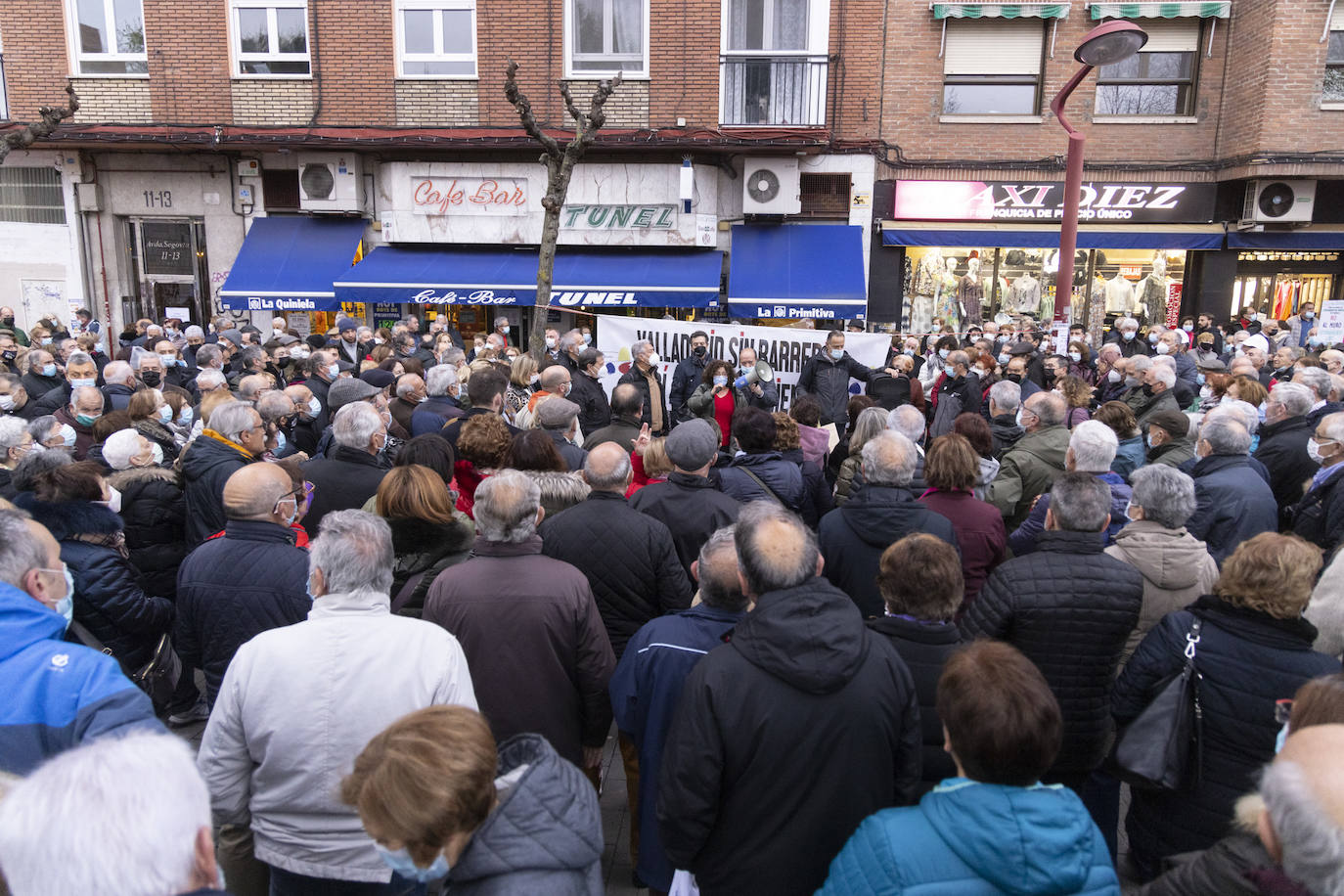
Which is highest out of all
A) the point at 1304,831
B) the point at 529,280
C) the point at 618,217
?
the point at 618,217

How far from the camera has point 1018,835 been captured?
5.72 ft

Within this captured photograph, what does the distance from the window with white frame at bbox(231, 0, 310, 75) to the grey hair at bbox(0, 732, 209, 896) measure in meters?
16.0

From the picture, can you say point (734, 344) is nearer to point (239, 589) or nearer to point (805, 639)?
point (239, 589)

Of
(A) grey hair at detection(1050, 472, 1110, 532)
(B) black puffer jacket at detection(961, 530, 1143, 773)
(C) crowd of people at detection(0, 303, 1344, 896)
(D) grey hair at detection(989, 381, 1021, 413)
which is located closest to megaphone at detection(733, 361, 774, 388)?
(D) grey hair at detection(989, 381, 1021, 413)

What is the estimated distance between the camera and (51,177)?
15.0 metres

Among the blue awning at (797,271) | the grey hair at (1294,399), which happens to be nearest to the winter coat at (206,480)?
the grey hair at (1294,399)

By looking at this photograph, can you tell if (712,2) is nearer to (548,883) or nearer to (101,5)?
(101,5)

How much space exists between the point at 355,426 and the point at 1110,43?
7.46 metres

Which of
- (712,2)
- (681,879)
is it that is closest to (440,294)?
(712,2)

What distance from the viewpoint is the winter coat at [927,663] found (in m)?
2.64

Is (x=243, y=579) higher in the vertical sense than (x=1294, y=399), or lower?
lower

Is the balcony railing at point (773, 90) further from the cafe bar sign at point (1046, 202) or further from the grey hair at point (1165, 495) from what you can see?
the grey hair at point (1165, 495)

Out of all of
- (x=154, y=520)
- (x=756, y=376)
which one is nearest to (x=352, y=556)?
(x=154, y=520)

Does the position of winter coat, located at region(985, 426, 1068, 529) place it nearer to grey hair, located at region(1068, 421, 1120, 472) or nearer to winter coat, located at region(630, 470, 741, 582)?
grey hair, located at region(1068, 421, 1120, 472)
